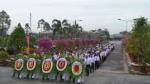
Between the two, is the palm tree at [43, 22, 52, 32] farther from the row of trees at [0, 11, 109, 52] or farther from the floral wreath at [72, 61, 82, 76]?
the floral wreath at [72, 61, 82, 76]

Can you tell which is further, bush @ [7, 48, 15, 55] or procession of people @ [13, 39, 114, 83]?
bush @ [7, 48, 15, 55]

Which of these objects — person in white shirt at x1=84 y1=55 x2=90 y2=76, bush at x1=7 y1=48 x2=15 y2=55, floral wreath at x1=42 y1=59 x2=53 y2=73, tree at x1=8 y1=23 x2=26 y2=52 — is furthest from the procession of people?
tree at x1=8 y1=23 x2=26 y2=52

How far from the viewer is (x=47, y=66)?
22.7 m

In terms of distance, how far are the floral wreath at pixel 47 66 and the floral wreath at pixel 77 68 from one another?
62.8 inches

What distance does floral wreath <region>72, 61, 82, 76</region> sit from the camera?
21828 millimetres

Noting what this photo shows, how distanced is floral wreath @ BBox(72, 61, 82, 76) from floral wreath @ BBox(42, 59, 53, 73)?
1594 mm

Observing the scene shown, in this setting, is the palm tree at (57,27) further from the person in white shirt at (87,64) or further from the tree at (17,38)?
the person in white shirt at (87,64)

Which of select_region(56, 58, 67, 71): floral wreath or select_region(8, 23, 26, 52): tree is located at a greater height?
select_region(8, 23, 26, 52): tree

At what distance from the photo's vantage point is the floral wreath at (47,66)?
22.7 metres

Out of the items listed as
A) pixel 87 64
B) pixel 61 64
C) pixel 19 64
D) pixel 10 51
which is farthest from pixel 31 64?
pixel 10 51

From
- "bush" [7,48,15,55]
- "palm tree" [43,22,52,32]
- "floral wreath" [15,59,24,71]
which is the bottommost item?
"bush" [7,48,15,55]

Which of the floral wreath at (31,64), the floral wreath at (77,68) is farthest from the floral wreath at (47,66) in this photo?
the floral wreath at (77,68)

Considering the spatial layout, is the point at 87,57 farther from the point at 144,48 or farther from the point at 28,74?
the point at 144,48

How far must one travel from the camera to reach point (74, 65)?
2202cm
